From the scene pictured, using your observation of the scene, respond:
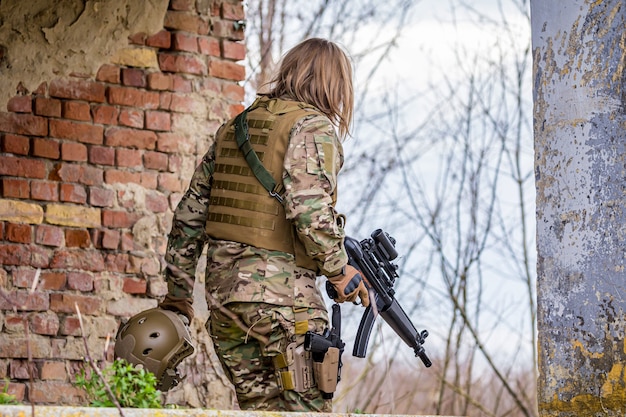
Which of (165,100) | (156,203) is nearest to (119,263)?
(156,203)

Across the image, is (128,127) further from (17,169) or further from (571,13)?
(571,13)

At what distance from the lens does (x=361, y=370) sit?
8.18 meters

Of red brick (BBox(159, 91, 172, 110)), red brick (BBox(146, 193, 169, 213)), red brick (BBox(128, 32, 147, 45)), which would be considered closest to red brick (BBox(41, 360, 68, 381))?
red brick (BBox(146, 193, 169, 213))

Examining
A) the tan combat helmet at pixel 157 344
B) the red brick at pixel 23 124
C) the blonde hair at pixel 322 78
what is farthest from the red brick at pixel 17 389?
the blonde hair at pixel 322 78

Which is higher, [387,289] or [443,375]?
[387,289]

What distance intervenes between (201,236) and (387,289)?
0.71 meters

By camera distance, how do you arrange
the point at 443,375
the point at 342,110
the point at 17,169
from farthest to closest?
the point at 443,375, the point at 17,169, the point at 342,110

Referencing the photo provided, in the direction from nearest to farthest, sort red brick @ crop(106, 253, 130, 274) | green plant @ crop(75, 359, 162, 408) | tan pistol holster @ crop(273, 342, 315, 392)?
green plant @ crop(75, 359, 162, 408)
tan pistol holster @ crop(273, 342, 315, 392)
red brick @ crop(106, 253, 130, 274)

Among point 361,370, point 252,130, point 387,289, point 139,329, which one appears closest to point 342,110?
point 252,130

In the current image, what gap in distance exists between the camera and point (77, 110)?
4.36 m

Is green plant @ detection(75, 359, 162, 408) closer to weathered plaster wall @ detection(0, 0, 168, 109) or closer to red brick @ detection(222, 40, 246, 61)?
weathered plaster wall @ detection(0, 0, 168, 109)

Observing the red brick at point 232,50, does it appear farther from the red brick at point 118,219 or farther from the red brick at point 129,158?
the red brick at point 118,219

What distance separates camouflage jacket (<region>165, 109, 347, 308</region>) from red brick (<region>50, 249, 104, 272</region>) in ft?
3.81

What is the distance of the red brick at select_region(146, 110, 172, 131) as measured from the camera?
454 centimetres
